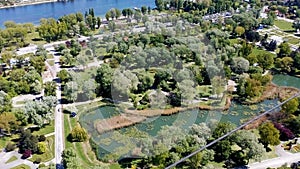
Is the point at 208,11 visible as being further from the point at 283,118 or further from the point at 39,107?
the point at 39,107

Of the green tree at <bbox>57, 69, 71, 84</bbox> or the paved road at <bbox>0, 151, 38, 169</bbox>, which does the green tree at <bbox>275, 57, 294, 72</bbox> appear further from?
the paved road at <bbox>0, 151, 38, 169</bbox>

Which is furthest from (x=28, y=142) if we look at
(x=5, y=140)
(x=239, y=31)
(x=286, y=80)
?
(x=239, y=31)

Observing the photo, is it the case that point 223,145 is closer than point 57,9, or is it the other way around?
point 223,145

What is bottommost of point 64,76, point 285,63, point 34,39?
point 64,76

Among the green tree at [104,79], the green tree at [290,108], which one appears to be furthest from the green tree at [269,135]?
the green tree at [104,79]

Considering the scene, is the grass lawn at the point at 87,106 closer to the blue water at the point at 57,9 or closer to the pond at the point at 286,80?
the pond at the point at 286,80

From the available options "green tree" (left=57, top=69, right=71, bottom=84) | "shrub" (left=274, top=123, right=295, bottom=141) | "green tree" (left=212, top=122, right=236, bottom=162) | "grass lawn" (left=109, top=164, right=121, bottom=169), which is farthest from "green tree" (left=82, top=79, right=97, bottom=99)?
"shrub" (left=274, top=123, right=295, bottom=141)

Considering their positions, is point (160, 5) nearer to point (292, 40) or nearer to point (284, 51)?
point (292, 40)
